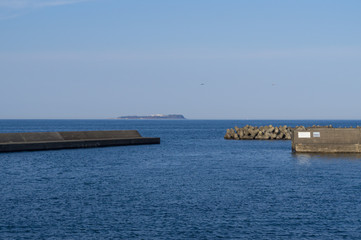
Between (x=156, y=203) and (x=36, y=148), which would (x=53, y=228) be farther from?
(x=36, y=148)

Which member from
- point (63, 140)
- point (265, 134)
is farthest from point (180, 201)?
point (265, 134)

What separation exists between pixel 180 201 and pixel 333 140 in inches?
1288

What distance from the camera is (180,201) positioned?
27109 mm

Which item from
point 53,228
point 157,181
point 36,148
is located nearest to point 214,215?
point 53,228

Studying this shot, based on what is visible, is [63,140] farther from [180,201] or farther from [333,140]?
[180,201]

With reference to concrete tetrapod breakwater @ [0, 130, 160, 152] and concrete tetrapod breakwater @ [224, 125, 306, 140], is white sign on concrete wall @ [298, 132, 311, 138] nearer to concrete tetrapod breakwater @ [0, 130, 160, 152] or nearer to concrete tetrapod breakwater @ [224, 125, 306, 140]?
concrete tetrapod breakwater @ [0, 130, 160, 152]

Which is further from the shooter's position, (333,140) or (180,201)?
(333,140)

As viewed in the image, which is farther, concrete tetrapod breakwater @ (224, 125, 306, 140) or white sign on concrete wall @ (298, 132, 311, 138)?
concrete tetrapod breakwater @ (224, 125, 306, 140)

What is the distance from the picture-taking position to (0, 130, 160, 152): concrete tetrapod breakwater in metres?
60.6

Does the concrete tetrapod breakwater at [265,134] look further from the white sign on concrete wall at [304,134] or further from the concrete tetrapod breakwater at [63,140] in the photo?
the white sign on concrete wall at [304,134]

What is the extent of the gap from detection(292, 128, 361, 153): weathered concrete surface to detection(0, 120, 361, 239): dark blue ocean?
7.85m

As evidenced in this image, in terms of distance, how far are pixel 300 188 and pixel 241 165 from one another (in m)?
16.8

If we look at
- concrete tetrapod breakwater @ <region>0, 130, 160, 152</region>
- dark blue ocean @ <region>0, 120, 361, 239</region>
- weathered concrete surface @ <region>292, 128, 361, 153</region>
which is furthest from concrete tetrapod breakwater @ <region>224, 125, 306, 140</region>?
dark blue ocean @ <region>0, 120, 361, 239</region>

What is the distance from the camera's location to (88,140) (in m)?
70.1
